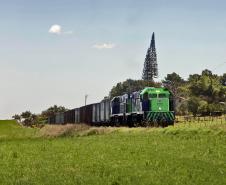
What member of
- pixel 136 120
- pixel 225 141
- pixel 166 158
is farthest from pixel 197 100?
pixel 166 158

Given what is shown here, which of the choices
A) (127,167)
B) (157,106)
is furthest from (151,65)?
(127,167)

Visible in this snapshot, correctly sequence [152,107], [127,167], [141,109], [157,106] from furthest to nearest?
[141,109] < [157,106] < [152,107] < [127,167]

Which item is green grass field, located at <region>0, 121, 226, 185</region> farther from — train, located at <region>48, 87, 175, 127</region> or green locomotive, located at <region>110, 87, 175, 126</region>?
train, located at <region>48, 87, 175, 127</region>

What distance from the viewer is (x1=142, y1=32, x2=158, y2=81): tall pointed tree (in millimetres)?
169250

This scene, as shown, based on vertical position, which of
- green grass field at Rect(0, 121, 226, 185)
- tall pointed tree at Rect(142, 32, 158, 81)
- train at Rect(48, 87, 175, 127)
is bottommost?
green grass field at Rect(0, 121, 226, 185)

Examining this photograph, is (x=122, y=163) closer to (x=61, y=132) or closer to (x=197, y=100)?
(x=61, y=132)

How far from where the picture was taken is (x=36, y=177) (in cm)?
1820

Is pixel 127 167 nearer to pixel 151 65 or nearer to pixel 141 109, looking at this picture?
pixel 141 109

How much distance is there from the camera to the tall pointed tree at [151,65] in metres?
169

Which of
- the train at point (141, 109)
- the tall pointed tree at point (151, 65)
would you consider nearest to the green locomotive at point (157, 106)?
the train at point (141, 109)

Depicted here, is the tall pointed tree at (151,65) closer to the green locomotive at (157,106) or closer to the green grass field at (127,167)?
the green locomotive at (157,106)

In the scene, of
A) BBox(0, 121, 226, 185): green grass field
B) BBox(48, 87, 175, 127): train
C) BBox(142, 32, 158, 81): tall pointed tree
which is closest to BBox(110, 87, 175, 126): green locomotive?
BBox(48, 87, 175, 127): train

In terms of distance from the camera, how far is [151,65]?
16900 centimetres

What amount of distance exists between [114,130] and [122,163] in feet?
102
